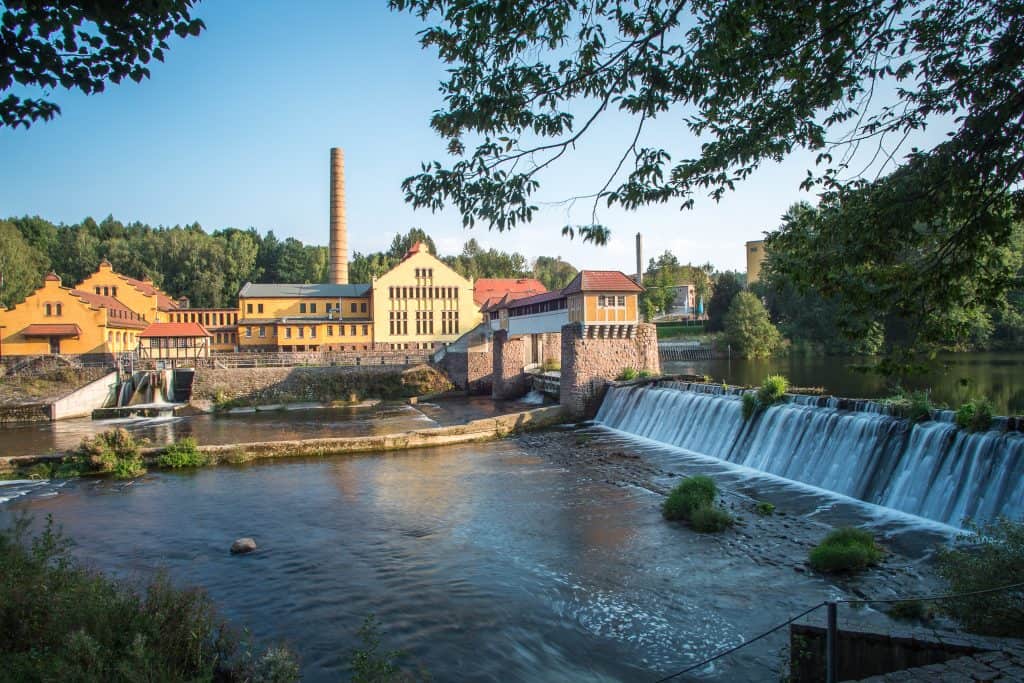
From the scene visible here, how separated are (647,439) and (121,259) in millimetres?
83200

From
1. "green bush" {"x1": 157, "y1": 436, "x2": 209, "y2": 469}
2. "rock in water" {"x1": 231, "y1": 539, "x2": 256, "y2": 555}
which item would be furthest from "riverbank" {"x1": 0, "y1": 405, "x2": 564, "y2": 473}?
"rock in water" {"x1": 231, "y1": 539, "x2": 256, "y2": 555}

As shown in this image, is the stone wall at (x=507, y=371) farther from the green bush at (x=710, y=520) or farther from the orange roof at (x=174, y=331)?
the green bush at (x=710, y=520)

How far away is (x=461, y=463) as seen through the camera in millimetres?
23328

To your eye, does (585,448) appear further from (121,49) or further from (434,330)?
(434,330)

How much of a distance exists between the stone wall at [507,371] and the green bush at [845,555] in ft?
110

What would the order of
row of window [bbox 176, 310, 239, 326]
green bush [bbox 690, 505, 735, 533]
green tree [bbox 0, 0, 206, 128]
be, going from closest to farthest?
green tree [bbox 0, 0, 206, 128] → green bush [bbox 690, 505, 735, 533] → row of window [bbox 176, 310, 239, 326]

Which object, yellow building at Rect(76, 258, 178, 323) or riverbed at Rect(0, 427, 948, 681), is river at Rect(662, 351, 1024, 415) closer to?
riverbed at Rect(0, 427, 948, 681)

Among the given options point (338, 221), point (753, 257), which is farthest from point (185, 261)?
A: point (753, 257)

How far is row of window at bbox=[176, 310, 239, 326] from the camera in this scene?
66.4 meters

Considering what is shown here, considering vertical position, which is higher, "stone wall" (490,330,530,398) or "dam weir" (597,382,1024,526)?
"stone wall" (490,330,530,398)

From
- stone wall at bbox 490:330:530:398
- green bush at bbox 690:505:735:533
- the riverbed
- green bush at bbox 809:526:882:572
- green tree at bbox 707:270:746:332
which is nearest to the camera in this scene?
the riverbed

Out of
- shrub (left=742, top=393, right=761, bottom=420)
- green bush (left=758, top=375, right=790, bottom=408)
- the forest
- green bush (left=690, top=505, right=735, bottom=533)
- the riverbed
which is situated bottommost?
the riverbed

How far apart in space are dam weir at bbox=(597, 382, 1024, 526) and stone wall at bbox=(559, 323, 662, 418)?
7.59 meters

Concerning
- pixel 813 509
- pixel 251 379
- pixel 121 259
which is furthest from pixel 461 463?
pixel 121 259
